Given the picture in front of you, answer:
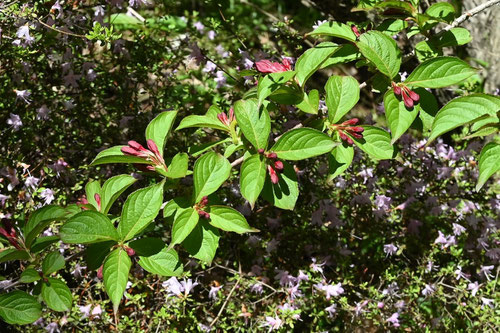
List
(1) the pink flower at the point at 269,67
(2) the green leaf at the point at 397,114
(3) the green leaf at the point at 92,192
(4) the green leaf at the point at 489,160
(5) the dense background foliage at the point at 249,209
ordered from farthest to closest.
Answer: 1. (5) the dense background foliage at the point at 249,209
2. (3) the green leaf at the point at 92,192
3. (1) the pink flower at the point at 269,67
4. (2) the green leaf at the point at 397,114
5. (4) the green leaf at the point at 489,160

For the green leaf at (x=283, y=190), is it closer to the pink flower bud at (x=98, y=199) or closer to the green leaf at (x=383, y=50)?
the green leaf at (x=383, y=50)

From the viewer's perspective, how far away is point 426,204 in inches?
95.7

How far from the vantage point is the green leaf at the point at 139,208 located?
1.42 metres

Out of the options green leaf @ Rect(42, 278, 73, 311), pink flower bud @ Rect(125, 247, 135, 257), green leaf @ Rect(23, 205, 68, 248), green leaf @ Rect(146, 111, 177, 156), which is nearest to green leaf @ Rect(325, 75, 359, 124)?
green leaf @ Rect(146, 111, 177, 156)

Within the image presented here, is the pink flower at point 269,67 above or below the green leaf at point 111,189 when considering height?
above

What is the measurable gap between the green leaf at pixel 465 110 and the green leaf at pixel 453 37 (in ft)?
1.11

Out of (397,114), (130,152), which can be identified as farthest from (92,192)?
(397,114)

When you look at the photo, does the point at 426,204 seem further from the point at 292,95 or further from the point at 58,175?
the point at 58,175

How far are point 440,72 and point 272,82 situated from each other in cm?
45

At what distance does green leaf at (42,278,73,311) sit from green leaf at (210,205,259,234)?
475 millimetres

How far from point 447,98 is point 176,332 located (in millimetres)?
2160

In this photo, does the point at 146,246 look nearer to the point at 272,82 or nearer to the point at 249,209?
the point at 272,82

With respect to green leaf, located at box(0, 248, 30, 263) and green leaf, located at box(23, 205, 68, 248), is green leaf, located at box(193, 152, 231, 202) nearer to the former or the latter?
green leaf, located at box(23, 205, 68, 248)

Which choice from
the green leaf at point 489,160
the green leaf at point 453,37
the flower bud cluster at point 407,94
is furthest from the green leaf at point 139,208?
the green leaf at point 453,37
